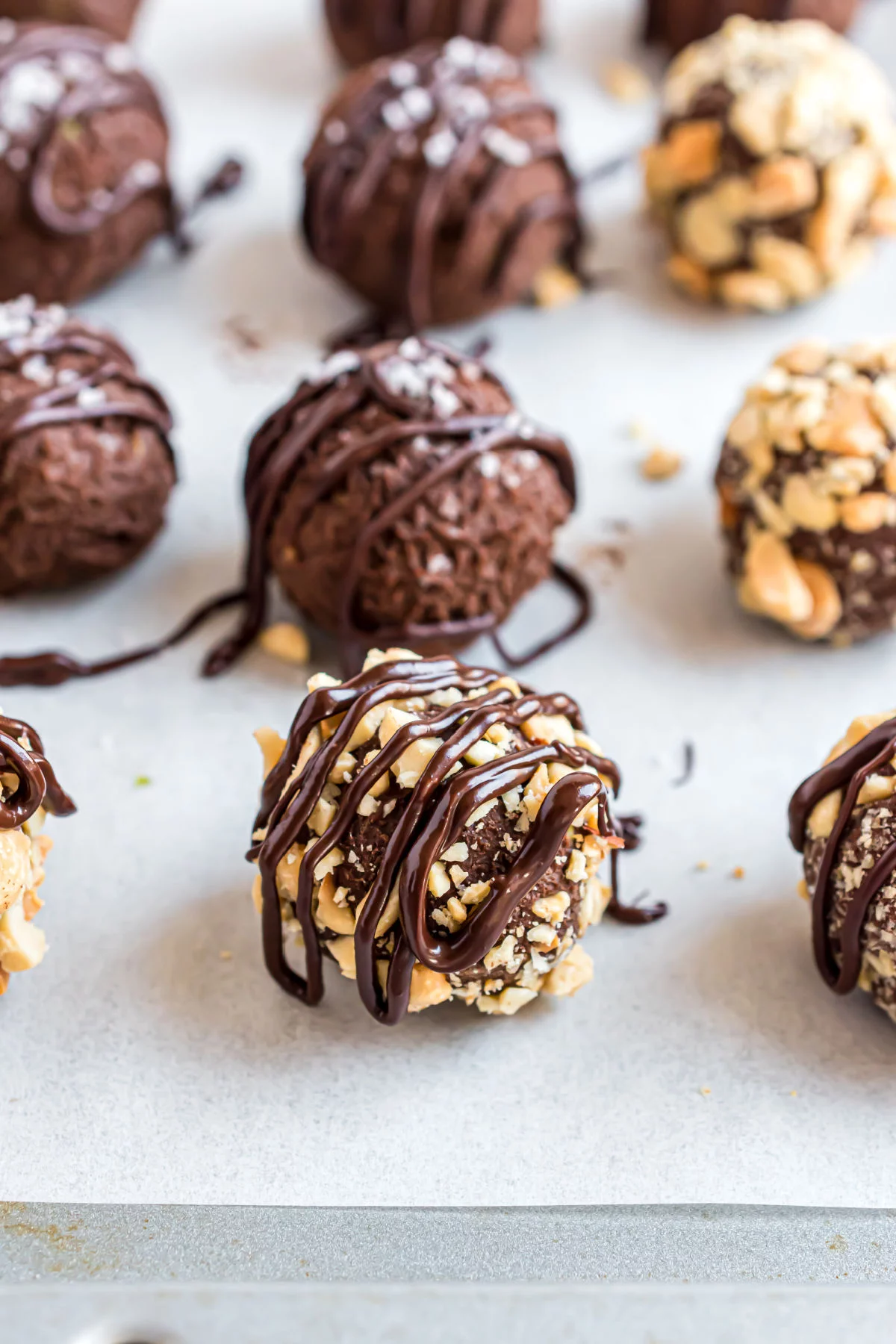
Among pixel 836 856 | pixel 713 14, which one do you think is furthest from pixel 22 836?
pixel 713 14

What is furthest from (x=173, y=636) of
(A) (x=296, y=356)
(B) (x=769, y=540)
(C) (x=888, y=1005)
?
(C) (x=888, y=1005)

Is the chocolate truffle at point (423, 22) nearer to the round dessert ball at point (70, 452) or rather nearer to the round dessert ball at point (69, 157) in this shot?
the round dessert ball at point (69, 157)

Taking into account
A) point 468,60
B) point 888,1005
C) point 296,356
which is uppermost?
point 468,60

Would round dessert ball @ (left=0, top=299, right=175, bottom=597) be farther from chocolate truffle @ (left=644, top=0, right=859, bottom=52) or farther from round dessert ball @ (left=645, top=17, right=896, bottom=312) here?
chocolate truffle @ (left=644, top=0, right=859, bottom=52)

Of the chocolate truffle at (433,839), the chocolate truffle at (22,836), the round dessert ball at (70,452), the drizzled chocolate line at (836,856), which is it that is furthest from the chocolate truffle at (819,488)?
the chocolate truffle at (22,836)

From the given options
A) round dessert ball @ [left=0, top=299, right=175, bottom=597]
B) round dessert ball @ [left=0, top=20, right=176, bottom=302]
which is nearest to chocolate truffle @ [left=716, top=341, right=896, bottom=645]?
round dessert ball @ [left=0, top=299, right=175, bottom=597]

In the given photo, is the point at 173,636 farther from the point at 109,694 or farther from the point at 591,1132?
the point at 591,1132
